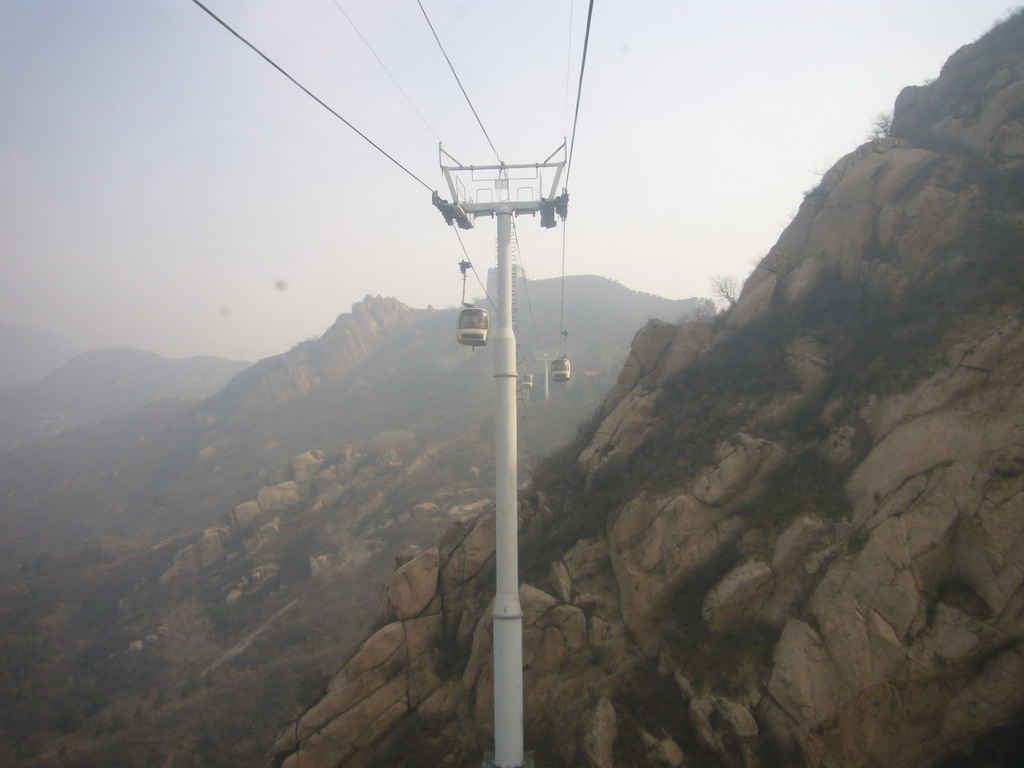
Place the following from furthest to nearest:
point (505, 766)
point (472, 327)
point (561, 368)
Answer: point (561, 368)
point (472, 327)
point (505, 766)

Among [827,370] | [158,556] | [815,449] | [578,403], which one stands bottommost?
[158,556]

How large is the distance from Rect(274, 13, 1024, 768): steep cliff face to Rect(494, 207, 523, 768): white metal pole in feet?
5.91

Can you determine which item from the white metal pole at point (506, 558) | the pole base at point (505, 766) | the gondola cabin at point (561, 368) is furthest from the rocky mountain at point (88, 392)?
the white metal pole at point (506, 558)

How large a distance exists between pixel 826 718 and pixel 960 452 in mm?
5910

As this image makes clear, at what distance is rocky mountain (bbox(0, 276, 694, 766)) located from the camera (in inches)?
1075

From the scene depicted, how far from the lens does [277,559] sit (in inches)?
1698

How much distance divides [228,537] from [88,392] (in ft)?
531

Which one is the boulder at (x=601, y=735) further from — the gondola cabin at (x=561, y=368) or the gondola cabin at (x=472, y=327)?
the gondola cabin at (x=561, y=368)

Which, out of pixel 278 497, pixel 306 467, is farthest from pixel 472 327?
pixel 306 467

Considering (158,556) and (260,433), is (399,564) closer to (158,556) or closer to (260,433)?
(158,556)

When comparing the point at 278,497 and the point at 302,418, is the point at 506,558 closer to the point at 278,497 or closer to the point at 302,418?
the point at 278,497

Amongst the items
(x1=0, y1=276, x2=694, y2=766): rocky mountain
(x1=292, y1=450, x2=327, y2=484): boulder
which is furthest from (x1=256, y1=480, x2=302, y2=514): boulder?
(x1=292, y1=450, x2=327, y2=484): boulder

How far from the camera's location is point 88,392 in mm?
166250

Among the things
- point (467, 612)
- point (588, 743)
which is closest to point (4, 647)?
point (467, 612)
